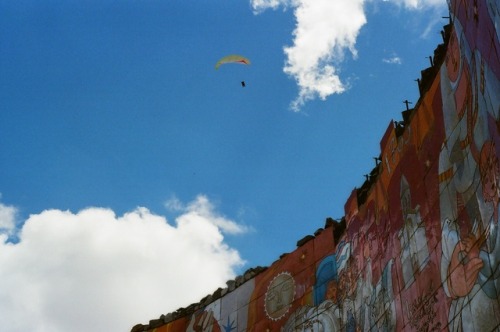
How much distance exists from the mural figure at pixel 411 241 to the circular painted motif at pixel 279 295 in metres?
9.22

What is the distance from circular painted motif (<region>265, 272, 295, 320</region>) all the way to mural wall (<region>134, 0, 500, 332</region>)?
0.07 metres

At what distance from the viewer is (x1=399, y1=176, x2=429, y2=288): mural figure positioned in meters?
20.2

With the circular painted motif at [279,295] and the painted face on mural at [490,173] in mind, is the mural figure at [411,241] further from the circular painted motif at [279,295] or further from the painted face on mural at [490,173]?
the circular painted motif at [279,295]

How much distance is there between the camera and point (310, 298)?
93.4 ft

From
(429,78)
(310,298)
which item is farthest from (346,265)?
(429,78)

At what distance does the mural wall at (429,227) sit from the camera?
54.0ft

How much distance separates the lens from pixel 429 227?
19891 millimetres

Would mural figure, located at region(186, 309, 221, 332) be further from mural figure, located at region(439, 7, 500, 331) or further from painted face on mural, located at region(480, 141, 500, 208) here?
painted face on mural, located at region(480, 141, 500, 208)

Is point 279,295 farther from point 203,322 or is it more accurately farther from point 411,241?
point 411,241

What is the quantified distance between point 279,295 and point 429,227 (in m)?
12.0

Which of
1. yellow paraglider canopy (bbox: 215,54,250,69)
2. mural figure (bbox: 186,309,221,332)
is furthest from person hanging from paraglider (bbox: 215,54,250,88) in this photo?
mural figure (bbox: 186,309,221,332)

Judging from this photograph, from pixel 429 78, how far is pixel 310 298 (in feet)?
36.5

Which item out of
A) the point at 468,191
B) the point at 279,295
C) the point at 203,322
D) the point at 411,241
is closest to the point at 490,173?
the point at 468,191

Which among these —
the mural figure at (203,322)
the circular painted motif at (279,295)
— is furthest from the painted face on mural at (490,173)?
the mural figure at (203,322)
